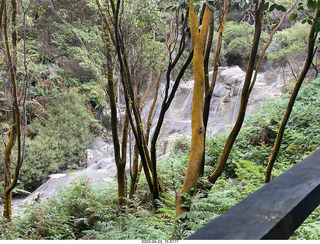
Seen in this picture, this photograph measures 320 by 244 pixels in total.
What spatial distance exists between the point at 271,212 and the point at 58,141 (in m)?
13.1

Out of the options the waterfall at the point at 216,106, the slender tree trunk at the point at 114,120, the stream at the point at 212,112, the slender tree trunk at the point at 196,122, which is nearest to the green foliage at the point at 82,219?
the slender tree trunk at the point at 114,120

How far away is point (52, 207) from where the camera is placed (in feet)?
15.2

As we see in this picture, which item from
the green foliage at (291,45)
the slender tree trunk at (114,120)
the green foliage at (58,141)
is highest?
the green foliage at (291,45)

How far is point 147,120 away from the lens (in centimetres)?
517

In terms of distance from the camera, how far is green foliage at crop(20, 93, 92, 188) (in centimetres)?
1146

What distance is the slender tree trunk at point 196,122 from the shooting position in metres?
2.77

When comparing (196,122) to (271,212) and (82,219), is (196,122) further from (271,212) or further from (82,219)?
(82,219)

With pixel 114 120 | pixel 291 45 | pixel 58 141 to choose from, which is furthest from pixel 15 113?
pixel 291 45

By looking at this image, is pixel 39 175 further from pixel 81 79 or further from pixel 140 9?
pixel 140 9

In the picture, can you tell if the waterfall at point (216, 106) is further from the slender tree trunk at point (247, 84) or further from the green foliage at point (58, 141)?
the slender tree trunk at point (247, 84)

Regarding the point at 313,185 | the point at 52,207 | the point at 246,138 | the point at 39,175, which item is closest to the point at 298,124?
the point at 246,138

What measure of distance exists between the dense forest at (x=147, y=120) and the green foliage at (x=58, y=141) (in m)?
0.05

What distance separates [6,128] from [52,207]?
9440 millimetres

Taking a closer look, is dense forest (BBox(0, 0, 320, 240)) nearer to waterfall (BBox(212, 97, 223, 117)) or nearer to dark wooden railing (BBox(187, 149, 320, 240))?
waterfall (BBox(212, 97, 223, 117))
